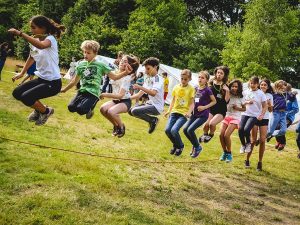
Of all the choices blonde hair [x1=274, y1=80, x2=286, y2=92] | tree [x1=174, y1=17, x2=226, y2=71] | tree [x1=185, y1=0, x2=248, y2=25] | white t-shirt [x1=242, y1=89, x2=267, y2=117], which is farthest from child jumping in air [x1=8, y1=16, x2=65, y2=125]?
tree [x1=185, y1=0, x2=248, y2=25]

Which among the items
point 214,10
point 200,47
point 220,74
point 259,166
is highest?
point 214,10

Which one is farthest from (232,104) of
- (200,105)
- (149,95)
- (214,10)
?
(214,10)

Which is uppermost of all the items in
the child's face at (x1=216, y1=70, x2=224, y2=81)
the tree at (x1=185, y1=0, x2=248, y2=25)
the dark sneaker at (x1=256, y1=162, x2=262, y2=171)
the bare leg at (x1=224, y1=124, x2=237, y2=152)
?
the tree at (x1=185, y1=0, x2=248, y2=25)

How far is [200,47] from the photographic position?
125ft

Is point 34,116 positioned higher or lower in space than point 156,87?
lower

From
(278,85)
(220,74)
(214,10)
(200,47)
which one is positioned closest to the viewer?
(220,74)

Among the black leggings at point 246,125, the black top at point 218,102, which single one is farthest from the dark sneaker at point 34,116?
the black leggings at point 246,125

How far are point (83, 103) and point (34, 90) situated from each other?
0.89 meters

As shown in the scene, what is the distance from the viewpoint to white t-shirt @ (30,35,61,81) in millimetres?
6105

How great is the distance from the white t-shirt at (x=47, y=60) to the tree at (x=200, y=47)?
30961mm

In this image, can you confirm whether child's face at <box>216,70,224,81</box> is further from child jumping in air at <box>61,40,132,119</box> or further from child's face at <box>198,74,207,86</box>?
child jumping in air at <box>61,40,132,119</box>

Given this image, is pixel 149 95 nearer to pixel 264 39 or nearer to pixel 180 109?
pixel 180 109

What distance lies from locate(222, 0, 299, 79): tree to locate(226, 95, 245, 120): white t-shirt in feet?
70.1

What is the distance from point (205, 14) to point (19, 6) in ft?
80.2
